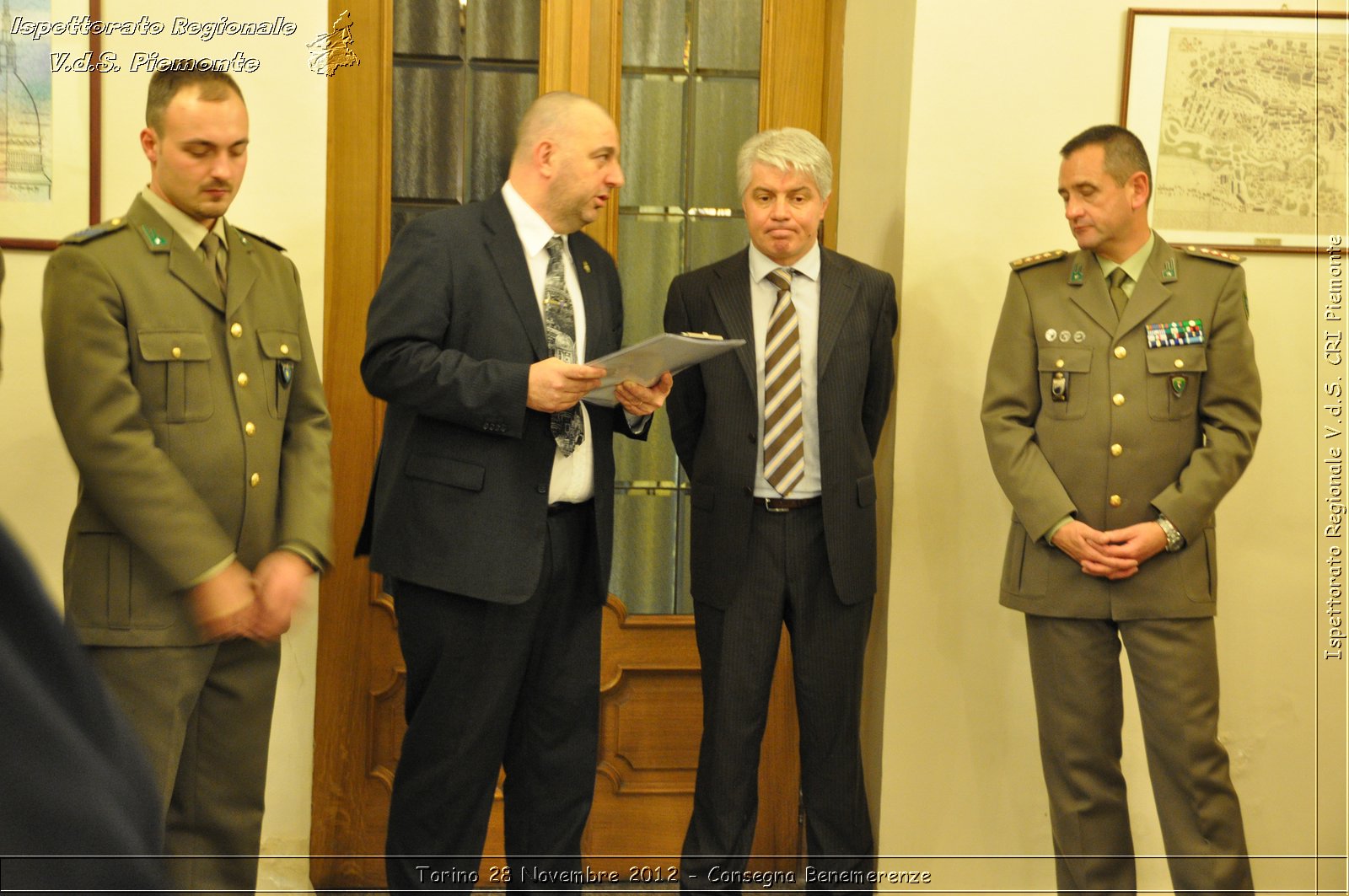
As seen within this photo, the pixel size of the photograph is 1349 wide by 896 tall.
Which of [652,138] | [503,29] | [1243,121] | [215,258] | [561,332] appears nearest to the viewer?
[215,258]

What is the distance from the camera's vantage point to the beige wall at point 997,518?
3008mm

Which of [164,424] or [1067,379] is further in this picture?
[1067,379]

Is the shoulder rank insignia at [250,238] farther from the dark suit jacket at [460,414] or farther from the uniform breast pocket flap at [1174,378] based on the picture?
the uniform breast pocket flap at [1174,378]

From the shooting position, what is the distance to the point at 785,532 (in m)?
2.76

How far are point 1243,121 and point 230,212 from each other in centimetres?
255

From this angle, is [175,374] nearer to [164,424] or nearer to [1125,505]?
[164,424]

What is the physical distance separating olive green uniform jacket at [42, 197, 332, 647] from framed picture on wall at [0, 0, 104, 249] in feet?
1.86

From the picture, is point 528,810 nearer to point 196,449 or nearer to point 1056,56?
point 196,449

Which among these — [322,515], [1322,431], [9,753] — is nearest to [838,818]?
[322,515]

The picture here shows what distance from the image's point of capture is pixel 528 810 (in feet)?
8.41

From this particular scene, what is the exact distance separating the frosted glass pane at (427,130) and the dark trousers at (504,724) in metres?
1.11

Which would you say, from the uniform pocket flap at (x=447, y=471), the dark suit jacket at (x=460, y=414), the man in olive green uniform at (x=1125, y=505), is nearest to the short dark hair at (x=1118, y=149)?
the man in olive green uniform at (x=1125, y=505)

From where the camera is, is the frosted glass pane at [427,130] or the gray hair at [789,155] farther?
the frosted glass pane at [427,130]

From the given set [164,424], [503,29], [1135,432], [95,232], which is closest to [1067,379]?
[1135,432]
